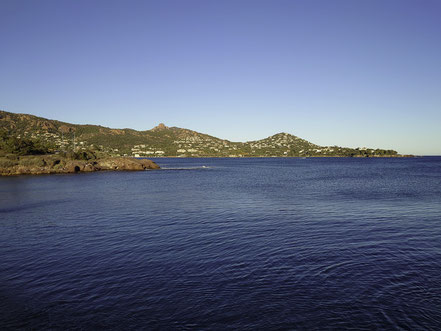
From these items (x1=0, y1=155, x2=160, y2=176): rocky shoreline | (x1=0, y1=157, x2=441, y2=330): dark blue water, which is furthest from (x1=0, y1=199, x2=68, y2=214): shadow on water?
(x1=0, y1=155, x2=160, y2=176): rocky shoreline

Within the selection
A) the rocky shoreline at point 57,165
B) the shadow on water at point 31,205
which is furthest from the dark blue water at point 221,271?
the rocky shoreline at point 57,165

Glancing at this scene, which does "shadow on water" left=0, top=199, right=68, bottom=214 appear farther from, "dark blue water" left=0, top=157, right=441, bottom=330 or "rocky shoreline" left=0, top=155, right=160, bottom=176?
"rocky shoreline" left=0, top=155, right=160, bottom=176

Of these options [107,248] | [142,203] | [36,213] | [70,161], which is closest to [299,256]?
[107,248]

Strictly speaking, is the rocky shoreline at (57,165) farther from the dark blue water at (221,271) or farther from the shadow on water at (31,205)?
the dark blue water at (221,271)

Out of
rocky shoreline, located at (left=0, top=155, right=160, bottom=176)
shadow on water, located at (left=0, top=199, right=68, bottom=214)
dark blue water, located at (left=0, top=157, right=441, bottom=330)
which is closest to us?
dark blue water, located at (left=0, top=157, right=441, bottom=330)

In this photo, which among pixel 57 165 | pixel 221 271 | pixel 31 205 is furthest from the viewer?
pixel 57 165

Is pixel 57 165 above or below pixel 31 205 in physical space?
above

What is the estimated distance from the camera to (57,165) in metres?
99.6

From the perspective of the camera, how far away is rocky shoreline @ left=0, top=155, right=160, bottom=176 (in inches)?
3546

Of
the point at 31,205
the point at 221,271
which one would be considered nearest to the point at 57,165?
the point at 31,205

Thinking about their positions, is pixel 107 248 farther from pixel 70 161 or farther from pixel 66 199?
pixel 70 161

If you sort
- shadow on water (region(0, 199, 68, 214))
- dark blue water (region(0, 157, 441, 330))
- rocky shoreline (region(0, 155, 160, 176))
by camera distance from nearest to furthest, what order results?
dark blue water (region(0, 157, 441, 330)), shadow on water (region(0, 199, 68, 214)), rocky shoreline (region(0, 155, 160, 176))

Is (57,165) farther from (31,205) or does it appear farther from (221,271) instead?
(221,271)

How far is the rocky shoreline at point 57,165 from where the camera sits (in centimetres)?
9006
